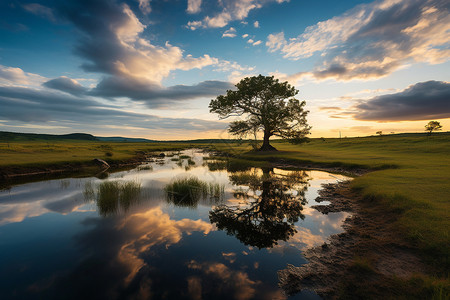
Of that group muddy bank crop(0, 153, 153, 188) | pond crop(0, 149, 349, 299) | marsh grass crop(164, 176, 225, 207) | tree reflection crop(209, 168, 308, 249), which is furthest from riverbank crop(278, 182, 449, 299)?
muddy bank crop(0, 153, 153, 188)

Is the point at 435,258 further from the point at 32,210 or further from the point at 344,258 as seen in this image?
the point at 32,210

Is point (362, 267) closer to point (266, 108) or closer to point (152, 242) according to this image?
point (152, 242)

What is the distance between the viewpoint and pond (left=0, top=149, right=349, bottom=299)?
20.1 feet

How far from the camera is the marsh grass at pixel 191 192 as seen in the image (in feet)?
48.1

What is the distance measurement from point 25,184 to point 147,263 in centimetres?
2175

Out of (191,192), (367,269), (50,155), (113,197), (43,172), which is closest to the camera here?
(367,269)

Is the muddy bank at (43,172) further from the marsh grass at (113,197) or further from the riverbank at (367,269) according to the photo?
the riverbank at (367,269)

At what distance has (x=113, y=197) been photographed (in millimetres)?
14383

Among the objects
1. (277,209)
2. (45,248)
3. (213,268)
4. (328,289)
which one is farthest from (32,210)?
(328,289)

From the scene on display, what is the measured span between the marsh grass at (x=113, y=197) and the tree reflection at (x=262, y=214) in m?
6.52

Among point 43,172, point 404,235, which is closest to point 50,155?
point 43,172

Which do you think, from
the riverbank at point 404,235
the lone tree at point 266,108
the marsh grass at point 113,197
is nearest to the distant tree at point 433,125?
the lone tree at point 266,108

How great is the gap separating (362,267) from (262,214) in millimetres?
6301

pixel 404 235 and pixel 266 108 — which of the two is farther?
pixel 266 108
